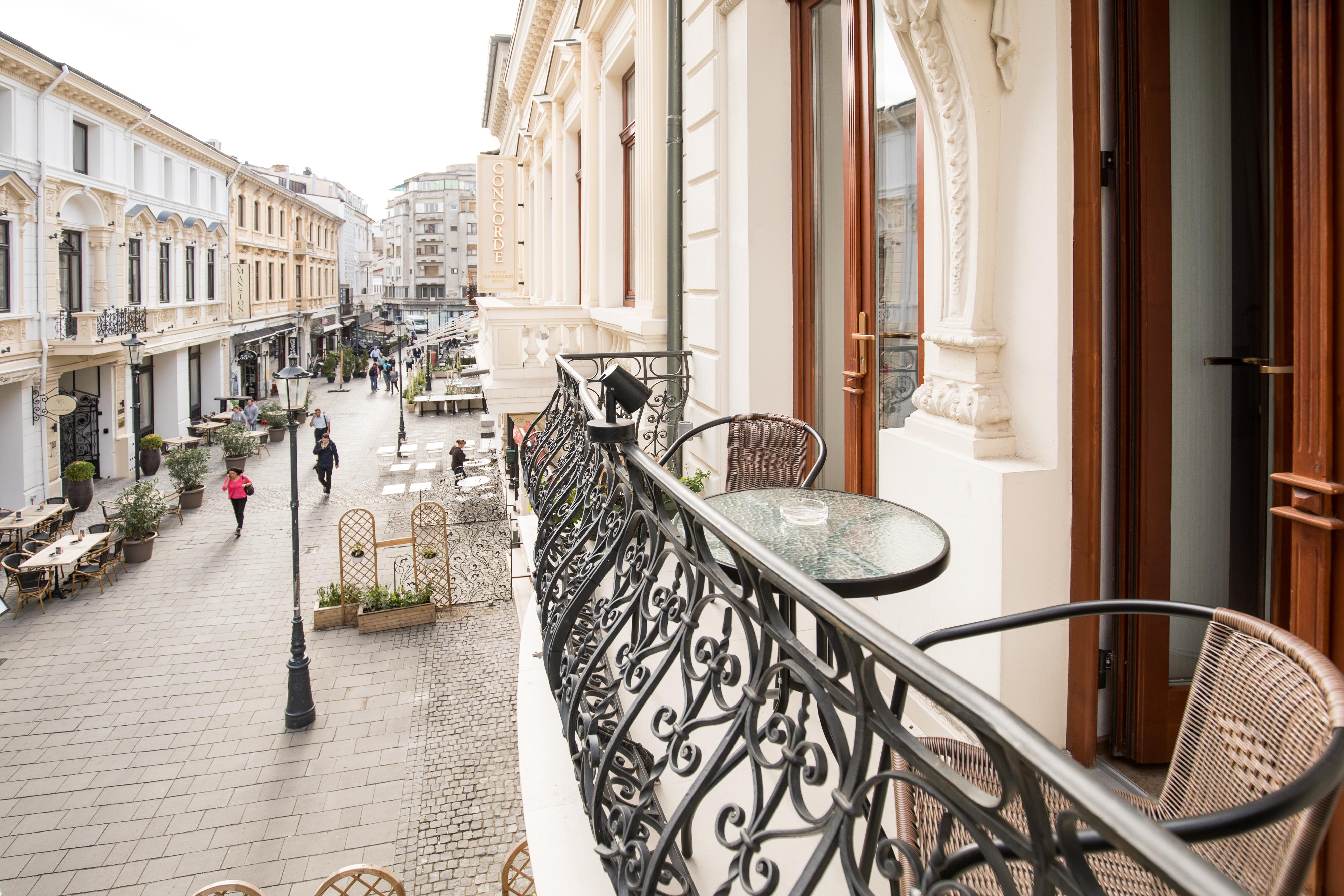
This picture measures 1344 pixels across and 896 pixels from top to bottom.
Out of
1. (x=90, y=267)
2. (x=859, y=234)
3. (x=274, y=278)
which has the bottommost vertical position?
(x=859, y=234)

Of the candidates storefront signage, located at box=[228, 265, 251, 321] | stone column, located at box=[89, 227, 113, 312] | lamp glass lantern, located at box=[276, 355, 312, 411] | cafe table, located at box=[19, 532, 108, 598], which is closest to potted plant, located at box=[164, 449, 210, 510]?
cafe table, located at box=[19, 532, 108, 598]

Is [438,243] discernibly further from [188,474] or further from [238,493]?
[238,493]

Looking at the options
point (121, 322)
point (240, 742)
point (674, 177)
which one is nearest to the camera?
point (674, 177)

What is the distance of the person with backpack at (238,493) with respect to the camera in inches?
741

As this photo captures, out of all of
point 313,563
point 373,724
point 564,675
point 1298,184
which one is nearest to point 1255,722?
point 1298,184

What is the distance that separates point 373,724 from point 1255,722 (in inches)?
446

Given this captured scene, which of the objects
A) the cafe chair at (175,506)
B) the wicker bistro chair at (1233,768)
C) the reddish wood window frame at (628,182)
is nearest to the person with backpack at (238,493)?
the cafe chair at (175,506)

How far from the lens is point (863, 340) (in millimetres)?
4605

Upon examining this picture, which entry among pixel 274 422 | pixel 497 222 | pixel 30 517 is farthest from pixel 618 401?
pixel 274 422

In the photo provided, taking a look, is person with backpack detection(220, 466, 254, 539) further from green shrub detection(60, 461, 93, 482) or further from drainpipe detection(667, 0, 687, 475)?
drainpipe detection(667, 0, 687, 475)

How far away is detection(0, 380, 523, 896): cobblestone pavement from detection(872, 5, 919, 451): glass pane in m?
6.45

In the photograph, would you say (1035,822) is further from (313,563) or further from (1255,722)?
(313,563)

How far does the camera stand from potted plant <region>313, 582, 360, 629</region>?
47.4 feet

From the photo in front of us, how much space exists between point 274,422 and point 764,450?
31.2 metres
